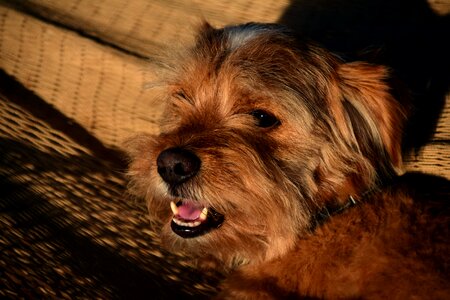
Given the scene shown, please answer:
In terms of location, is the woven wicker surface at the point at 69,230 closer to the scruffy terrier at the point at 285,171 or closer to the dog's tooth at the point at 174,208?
the scruffy terrier at the point at 285,171

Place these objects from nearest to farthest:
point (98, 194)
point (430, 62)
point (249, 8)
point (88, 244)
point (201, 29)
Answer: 1. point (88, 244)
2. point (201, 29)
3. point (98, 194)
4. point (430, 62)
5. point (249, 8)

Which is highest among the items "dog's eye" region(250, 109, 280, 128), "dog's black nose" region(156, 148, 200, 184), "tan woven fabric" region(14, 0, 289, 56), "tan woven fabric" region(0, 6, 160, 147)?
"dog's eye" region(250, 109, 280, 128)

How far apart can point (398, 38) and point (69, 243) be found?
2.69m

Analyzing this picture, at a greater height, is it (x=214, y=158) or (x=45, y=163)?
(x=214, y=158)

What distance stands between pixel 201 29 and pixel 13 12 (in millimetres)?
2025

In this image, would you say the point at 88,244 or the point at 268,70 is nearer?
the point at 268,70

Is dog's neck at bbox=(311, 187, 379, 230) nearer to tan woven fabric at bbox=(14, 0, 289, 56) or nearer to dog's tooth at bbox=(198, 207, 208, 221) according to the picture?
dog's tooth at bbox=(198, 207, 208, 221)

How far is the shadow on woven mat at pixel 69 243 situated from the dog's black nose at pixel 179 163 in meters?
0.66

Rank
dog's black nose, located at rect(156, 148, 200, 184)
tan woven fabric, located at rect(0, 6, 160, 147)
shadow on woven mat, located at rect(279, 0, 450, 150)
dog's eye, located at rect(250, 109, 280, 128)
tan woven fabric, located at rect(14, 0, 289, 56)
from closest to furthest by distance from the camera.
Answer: dog's black nose, located at rect(156, 148, 200, 184), dog's eye, located at rect(250, 109, 280, 128), shadow on woven mat, located at rect(279, 0, 450, 150), tan woven fabric, located at rect(0, 6, 160, 147), tan woven fabric, located at rect(14, 0, 289, 56)

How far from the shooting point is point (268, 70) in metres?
2.36

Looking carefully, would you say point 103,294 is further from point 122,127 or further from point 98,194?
point 122,127

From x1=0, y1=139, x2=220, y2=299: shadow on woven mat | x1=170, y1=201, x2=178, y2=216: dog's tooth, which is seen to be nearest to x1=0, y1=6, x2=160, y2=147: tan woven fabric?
x1=0, y1=139, x2=220, y2=299: shadow on woven mat

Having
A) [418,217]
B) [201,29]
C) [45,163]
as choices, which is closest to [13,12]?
[45,163]

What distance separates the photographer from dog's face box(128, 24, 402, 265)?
7.43 feet
